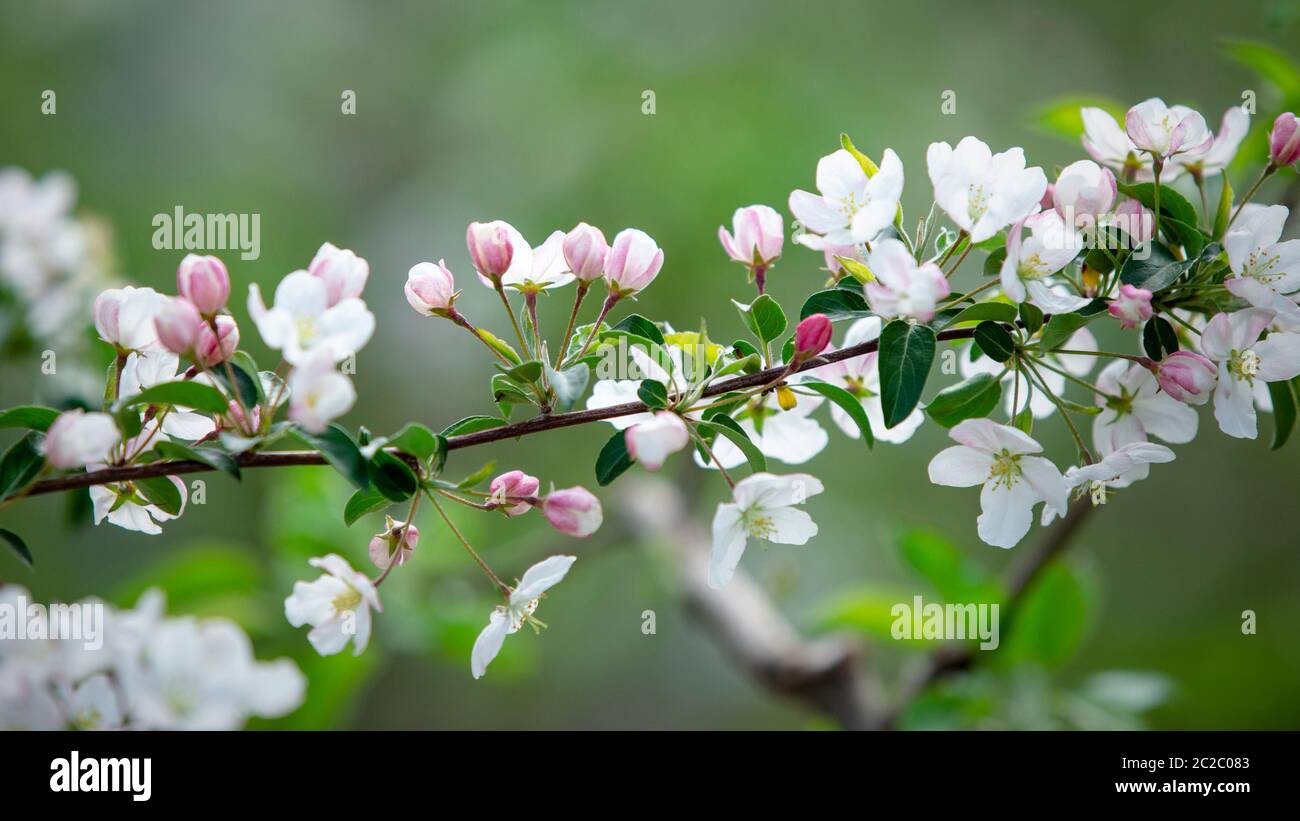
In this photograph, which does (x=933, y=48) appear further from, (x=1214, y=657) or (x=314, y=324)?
(x=314, y=324)

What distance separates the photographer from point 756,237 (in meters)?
0.86

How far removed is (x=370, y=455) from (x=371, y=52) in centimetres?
425

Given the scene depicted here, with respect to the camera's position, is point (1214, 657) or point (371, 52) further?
point (371, 52)

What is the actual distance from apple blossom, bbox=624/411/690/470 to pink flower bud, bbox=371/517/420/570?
21 centimetres

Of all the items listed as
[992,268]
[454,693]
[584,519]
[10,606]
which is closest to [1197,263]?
[992,268]

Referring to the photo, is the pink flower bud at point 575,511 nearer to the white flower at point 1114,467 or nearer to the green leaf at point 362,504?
the green leaf at point 362,504

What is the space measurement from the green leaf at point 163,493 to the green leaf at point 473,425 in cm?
22

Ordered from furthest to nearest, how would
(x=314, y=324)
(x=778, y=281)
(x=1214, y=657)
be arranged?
(x=778, y=281) < (x=1214, y=657) < (x=314, y=324)

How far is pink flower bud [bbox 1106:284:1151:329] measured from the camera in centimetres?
71

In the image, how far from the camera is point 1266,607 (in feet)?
12.3

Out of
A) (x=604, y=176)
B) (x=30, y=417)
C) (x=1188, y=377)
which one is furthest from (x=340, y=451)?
(x=604, y=176)

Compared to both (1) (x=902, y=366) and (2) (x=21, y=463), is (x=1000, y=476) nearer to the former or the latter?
(1) (x=902, y=366)
